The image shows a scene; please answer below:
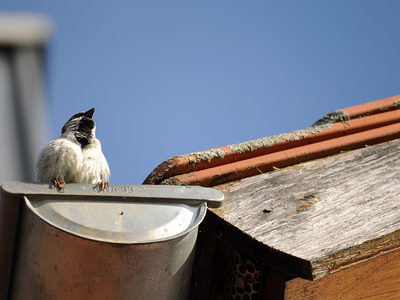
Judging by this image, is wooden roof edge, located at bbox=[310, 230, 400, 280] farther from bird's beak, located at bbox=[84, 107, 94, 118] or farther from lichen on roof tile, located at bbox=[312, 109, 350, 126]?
bird's beak, located at bbox=[84, 107, 94, 118]

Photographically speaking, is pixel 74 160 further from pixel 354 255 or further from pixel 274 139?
pixel 354 255

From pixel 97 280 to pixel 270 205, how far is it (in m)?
0.72

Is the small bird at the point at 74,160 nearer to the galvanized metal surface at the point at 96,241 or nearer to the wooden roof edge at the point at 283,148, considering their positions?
the wooden roof edge at the point at 283,148

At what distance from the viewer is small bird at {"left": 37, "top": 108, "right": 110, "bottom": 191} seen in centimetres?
275

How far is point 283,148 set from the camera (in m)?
A: 2.42

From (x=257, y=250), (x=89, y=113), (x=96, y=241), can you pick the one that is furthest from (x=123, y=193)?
(x=89, y=113)

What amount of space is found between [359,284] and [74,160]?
5.11 feet

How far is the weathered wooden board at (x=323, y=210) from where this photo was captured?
173cm

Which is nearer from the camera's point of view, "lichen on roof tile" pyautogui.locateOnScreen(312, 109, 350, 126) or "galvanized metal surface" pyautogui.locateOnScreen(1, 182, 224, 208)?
"galvanized metal surface" pyautogui.locateOnScreen(1, 182, 224, 208)

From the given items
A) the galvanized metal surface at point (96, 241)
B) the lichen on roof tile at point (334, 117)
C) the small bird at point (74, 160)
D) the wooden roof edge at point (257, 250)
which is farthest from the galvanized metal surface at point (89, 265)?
the lichen on roof tile at point (334, 117)

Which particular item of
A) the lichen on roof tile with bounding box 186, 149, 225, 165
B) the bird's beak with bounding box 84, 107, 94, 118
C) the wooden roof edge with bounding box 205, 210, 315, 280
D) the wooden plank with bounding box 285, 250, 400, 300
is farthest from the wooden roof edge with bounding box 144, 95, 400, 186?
the bird's beak with bounding box 84, 107, 94, 118

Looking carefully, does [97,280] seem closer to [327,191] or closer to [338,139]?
[327,191]

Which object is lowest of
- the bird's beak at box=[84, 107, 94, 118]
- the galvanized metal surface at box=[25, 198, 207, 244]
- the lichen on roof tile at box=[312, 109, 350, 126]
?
the galvanized metal surface at box=[25, 198, 207, 244]

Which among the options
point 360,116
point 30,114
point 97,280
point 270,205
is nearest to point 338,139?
point 360,116
